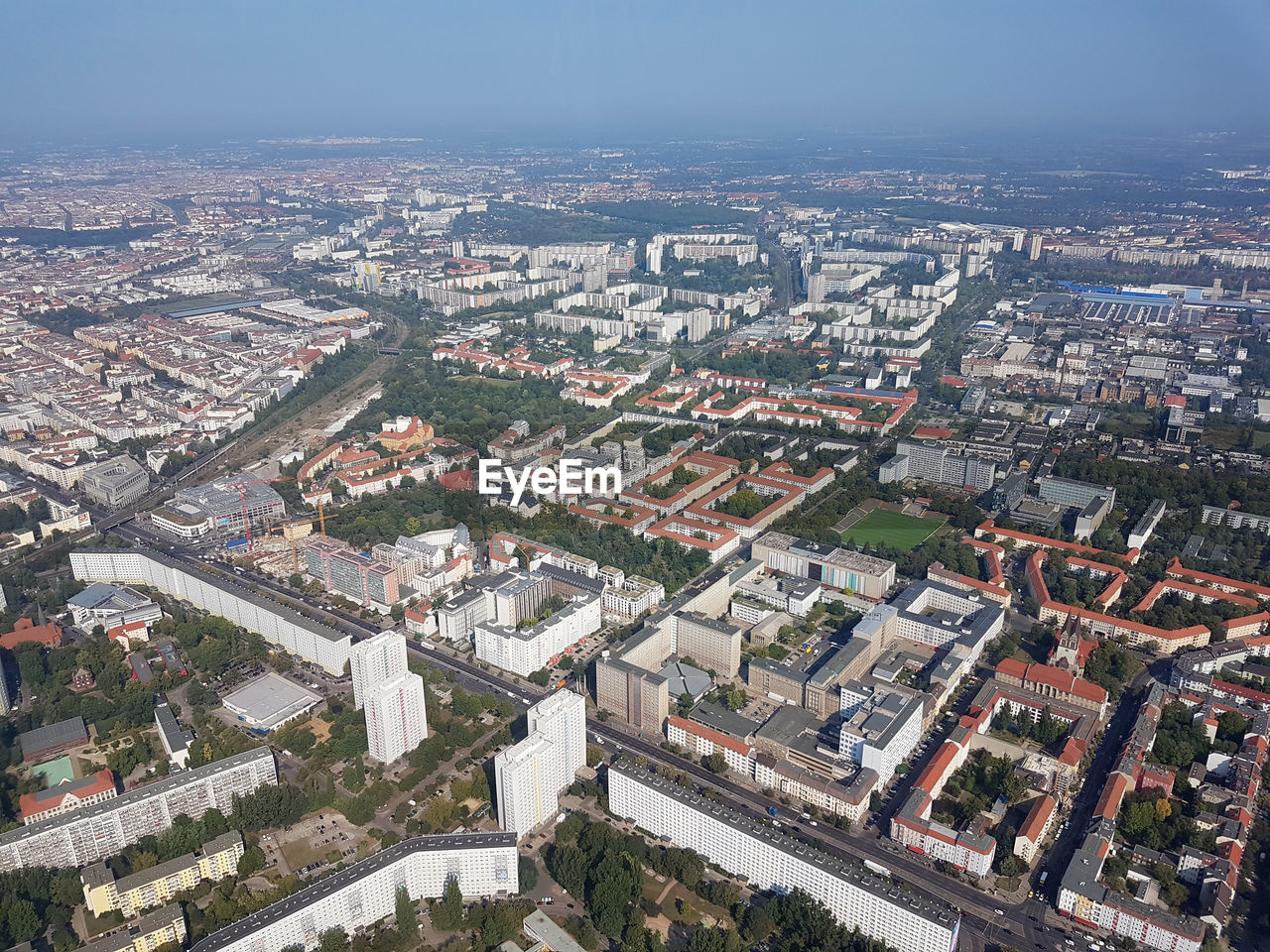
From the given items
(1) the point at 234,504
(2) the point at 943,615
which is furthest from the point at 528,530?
(2) the point at 943,615

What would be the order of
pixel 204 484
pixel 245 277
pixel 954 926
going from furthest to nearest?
pixel 245 277 → pixel 204 484 → pixel 954 926

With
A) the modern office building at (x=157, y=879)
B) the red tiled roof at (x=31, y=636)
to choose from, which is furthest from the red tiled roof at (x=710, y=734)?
the red tiled roof at (x=31, y=636)

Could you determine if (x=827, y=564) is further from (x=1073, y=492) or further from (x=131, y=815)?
(x=131, y=815)

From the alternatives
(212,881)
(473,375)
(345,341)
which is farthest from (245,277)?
(212,881)

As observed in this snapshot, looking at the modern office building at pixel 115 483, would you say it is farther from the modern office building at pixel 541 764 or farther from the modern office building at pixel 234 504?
the modern office building at pixel 541 764

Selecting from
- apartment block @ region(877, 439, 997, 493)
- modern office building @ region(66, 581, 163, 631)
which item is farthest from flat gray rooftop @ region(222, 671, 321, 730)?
apartment block @ region(877, 439, 997, 493)

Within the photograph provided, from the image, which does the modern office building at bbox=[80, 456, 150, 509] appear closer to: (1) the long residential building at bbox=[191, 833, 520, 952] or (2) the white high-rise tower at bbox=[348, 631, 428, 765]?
(2) the white high-rise tower at bbox=[348, 631, 428, 765]

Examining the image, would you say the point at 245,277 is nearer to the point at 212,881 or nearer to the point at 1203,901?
the point at 212,881
